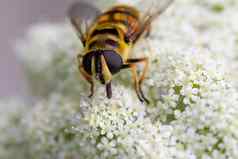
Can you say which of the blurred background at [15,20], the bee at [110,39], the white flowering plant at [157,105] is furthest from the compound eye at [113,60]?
the blurred background at [15,20]

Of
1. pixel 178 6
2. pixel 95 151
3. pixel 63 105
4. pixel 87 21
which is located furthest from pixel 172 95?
pixel 178 6

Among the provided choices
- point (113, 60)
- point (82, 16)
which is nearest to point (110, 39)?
point (113, 60)

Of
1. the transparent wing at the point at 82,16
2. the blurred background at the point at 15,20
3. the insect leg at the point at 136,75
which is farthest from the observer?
the blurred background at the point at 15,20

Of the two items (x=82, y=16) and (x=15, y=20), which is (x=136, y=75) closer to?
(x=82, y=16)

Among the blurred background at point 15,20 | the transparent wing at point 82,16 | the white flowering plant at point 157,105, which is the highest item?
the blurred background at point 15,20

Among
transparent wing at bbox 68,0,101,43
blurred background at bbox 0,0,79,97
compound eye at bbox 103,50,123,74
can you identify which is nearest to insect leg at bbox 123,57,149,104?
compound eye at bbox 103,50,123,74

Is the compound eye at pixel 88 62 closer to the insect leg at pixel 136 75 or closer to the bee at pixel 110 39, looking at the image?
the bee at pixel 110 39

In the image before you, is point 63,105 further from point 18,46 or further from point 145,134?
point 18,46
